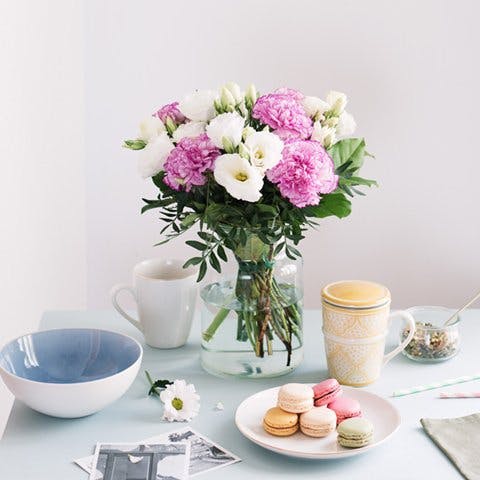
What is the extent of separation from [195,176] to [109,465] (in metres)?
0.42

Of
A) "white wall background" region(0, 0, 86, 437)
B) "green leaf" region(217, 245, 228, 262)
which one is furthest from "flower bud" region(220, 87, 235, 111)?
"white wall background" region(0, 0, 86, 437)

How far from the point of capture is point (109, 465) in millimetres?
1251

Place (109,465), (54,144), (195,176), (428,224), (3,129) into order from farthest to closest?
(428,224) < (54,144) < (3,129) < (195,176) < (109,465)

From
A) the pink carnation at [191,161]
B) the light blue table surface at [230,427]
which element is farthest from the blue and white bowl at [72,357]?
the pink carnation at [191,161]

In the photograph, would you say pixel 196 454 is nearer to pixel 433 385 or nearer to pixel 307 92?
pixel 433 385

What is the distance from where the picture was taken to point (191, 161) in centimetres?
137

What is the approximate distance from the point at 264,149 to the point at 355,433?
41cm

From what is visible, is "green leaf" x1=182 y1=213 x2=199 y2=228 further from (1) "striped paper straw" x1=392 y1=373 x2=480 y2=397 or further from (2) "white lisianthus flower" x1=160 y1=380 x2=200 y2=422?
(1) "striped paper straw" x1=392 y1=373 x2=480 y2=397

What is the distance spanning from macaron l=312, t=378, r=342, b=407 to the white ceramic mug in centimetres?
32

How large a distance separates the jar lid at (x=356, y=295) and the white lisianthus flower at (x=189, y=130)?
1.06 feet

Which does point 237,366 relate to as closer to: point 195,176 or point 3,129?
point 195,176

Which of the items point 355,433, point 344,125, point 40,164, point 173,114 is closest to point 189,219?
point 173,114

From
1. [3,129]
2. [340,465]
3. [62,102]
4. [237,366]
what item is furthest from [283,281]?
[62,102]

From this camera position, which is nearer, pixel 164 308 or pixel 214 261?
pixel 214 261
